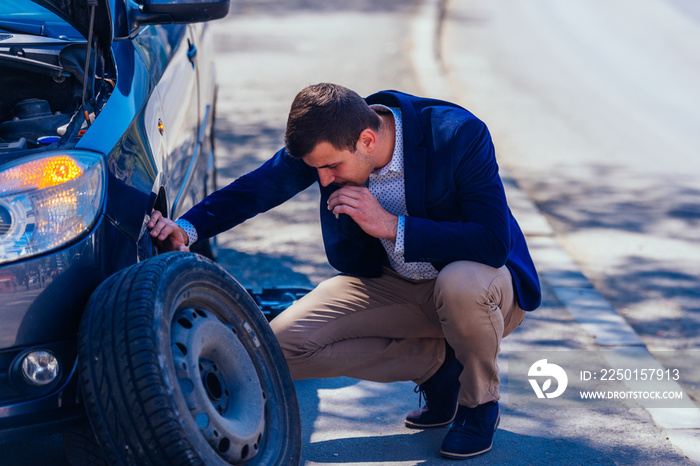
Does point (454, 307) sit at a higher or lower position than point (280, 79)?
higher

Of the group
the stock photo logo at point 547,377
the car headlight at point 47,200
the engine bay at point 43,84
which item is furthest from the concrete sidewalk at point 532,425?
the engine bay at point 43,84

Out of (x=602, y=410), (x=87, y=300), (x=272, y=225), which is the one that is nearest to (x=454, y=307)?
(x=602, y=410)

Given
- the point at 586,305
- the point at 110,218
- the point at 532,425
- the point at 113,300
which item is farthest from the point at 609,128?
the point at 113,300

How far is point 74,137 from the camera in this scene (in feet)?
8.23

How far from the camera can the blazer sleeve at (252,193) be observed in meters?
3.22

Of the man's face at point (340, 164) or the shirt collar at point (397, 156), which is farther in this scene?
the shirt collar at point (397, 156)

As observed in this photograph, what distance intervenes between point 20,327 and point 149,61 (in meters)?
1.34

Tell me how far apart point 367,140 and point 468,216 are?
43 centimetres

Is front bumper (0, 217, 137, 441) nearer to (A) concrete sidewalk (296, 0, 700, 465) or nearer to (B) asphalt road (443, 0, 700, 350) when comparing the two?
(A) concrete sidewalk (296, 0, 700, 465)

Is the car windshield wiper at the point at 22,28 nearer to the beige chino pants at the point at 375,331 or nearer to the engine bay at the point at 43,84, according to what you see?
the engine bay at the point at 43,84

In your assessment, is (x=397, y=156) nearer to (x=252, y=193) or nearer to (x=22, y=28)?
(x=252, y=193)

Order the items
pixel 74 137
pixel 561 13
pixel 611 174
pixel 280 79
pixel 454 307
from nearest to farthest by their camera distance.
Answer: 1. pixel 74 137
2. pixel 454 307
3. pixel 611 174
4. pixel 280 79
5. pixel 561 13

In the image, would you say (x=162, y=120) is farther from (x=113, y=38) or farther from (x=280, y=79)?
(x=280, y=79)

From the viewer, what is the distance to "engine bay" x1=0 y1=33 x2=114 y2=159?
2879mm
